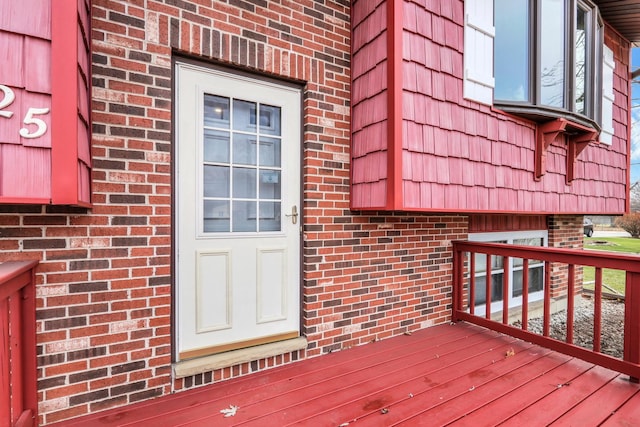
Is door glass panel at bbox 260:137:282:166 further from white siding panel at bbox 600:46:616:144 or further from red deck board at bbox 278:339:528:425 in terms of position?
white siding panel at bbox 600:46:616:144

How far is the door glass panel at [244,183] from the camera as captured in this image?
88.5 inches

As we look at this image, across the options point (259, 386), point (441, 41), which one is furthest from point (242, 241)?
point (441, 41)

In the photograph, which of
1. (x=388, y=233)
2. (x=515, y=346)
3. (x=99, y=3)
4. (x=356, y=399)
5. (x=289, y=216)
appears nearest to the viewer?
(x=99, y=3)

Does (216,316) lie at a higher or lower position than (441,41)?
lower

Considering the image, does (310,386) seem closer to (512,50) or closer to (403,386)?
(403,386)

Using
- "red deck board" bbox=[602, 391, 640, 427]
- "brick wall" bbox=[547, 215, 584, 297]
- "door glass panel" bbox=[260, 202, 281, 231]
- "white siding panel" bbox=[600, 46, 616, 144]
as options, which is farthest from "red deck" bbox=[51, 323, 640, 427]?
"white siding panel" bbox=[600, 46, 616, 144]

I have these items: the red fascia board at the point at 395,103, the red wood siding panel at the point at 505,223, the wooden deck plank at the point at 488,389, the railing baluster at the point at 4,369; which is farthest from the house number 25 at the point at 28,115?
the red wood siding panel at the point at 505,223

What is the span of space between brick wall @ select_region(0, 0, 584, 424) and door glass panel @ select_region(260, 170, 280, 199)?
22 cm

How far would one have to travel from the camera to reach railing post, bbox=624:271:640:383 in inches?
81.7

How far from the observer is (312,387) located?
2014 mm

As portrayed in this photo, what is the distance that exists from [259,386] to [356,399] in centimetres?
62

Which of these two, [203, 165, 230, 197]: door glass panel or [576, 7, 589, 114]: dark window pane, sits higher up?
[576, 7, 589, 114]: dark window pane

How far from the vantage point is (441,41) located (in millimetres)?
2457

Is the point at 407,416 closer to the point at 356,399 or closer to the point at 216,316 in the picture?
the point at 356,399
